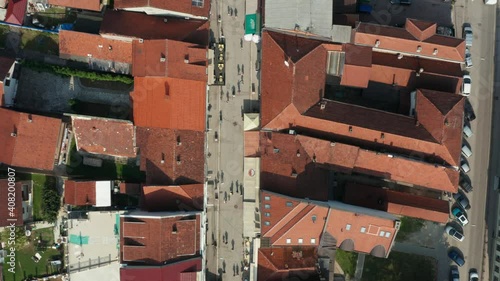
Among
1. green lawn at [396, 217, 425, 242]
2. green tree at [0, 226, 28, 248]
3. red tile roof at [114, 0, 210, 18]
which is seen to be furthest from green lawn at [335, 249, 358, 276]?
green tree at [0, 226, 28, 248]

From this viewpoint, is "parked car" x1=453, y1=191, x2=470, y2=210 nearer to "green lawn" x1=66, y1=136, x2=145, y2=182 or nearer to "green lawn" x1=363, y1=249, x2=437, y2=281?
"green lawn" x1=363, y1=249, x2=437, y2=281

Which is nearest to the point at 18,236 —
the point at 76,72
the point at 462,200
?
the point at 76,72

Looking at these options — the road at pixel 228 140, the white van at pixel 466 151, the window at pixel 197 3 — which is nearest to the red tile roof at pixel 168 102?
the road at pixel 228 140

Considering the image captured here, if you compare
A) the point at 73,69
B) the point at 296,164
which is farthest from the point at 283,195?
the point at 73,69

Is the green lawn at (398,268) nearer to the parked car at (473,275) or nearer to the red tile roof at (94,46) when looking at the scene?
the parked car at (473,275)

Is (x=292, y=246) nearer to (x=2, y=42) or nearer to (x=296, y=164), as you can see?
(x=296, y=164)

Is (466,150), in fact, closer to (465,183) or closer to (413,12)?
(465,183)
